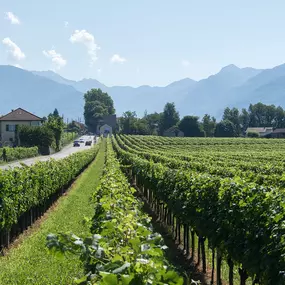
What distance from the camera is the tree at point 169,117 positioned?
5837 inches

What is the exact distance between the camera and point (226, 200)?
8.88 m

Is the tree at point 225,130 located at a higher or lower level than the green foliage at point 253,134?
higher

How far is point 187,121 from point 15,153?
282 feet

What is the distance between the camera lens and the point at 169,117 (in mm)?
148750

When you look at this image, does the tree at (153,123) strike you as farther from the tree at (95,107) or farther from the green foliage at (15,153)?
the green foliage at (15,153)

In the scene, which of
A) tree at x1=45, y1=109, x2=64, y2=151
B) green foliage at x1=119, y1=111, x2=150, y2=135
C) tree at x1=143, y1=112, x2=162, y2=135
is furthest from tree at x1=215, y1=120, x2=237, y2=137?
tree at x1=45, y1=109, x2=64, y2=151

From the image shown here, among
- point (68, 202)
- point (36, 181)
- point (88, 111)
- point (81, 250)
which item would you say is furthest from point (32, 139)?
point (88, 111)

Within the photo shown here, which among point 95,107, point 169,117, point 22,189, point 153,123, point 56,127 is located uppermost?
point 95,107

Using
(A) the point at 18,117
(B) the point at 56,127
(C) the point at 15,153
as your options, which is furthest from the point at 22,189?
(A) the point at 18,117

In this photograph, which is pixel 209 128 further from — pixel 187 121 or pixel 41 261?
pixel 41 261

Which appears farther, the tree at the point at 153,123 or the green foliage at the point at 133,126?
the tree at the point at 153,123

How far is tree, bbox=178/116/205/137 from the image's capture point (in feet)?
435

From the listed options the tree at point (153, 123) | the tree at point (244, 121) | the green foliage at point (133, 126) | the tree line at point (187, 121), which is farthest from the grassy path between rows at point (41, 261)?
the tree at point (244, 121)

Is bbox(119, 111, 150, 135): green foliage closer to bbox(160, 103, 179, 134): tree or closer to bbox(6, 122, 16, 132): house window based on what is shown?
bbox(160, 103, 179, 134): tree
